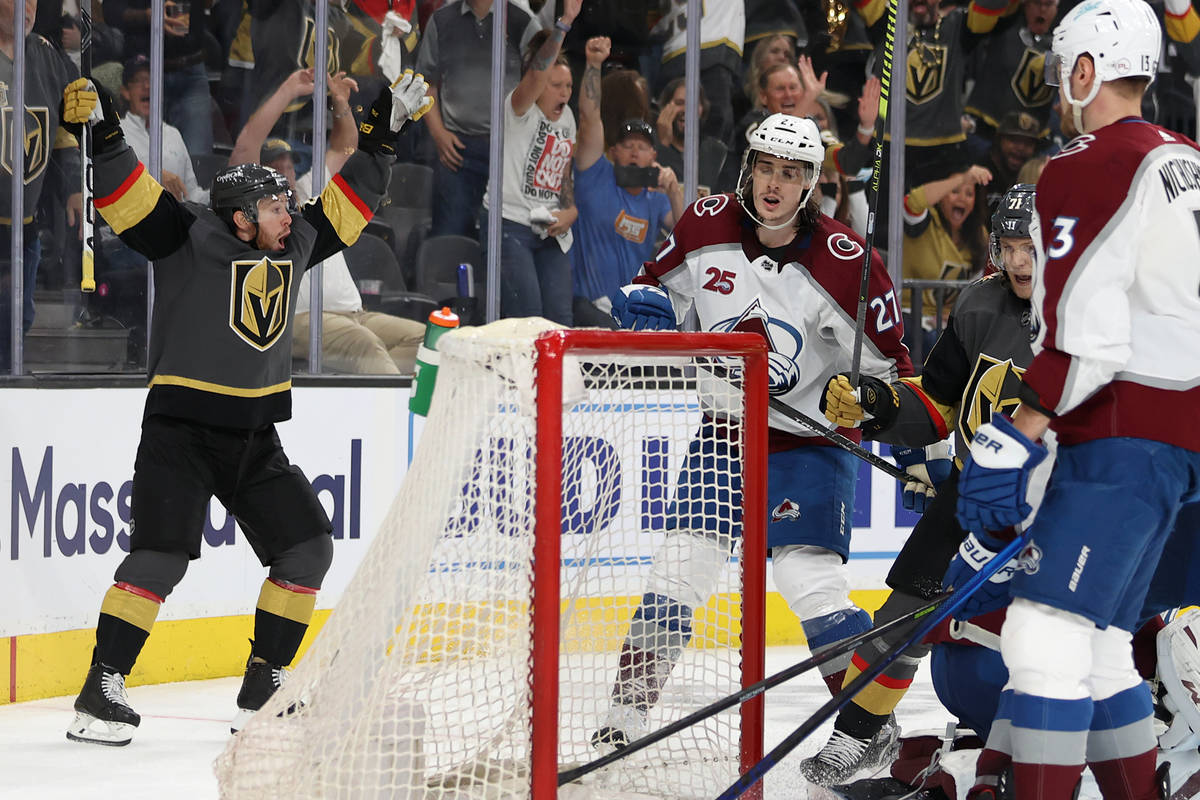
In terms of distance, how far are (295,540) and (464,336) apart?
1.40 m

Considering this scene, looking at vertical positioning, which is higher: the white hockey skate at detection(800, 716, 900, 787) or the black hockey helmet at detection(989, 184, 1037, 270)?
the black hockey helmet at detection(989, 184, 1037, 270)

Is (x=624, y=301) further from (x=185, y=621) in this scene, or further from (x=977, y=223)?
(x=977, y=223)

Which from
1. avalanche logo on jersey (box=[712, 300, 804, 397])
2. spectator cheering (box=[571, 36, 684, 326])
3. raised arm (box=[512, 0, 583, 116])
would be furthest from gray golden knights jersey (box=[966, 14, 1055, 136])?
avalanche logo on jersey (box=[712, 300, 804, 397])

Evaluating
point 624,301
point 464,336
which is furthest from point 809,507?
point 464,336

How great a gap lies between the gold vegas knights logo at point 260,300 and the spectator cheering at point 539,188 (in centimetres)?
181

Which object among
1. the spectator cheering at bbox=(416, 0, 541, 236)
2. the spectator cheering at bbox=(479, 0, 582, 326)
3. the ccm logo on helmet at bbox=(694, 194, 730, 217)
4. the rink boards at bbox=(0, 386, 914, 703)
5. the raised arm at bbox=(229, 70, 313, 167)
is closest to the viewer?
the ccm logo on helmet at bbox=(694, 194, 730, 217)

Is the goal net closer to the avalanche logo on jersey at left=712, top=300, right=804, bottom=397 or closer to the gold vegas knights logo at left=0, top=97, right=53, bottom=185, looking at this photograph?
the avalanche logo on jersey at left=712, top=300, right=804, bottom=397

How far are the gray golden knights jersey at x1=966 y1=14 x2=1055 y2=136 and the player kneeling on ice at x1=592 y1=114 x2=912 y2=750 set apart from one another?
3348 millimetres

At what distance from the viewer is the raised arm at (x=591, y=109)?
567cm

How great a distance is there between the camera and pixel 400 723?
238 cm

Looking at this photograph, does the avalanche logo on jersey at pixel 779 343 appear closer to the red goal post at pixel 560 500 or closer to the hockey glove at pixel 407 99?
the red goal post at pixel 560 500

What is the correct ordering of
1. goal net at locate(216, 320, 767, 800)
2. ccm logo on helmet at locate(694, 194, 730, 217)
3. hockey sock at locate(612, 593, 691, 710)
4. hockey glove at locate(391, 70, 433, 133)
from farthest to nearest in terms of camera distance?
hockey glove at locate(391, 70, 433, 133)
ccm logo on helmet at locate(694, 194, 730, 217)
hockey sock at locate(612, 593, 691, 710)
goal net at locate(216, 320, 767, 800)

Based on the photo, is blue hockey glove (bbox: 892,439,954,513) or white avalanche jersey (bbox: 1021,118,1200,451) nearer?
white avalanche jersey (bbox: 1021,118,1200,451)

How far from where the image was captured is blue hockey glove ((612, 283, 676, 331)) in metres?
3.20
